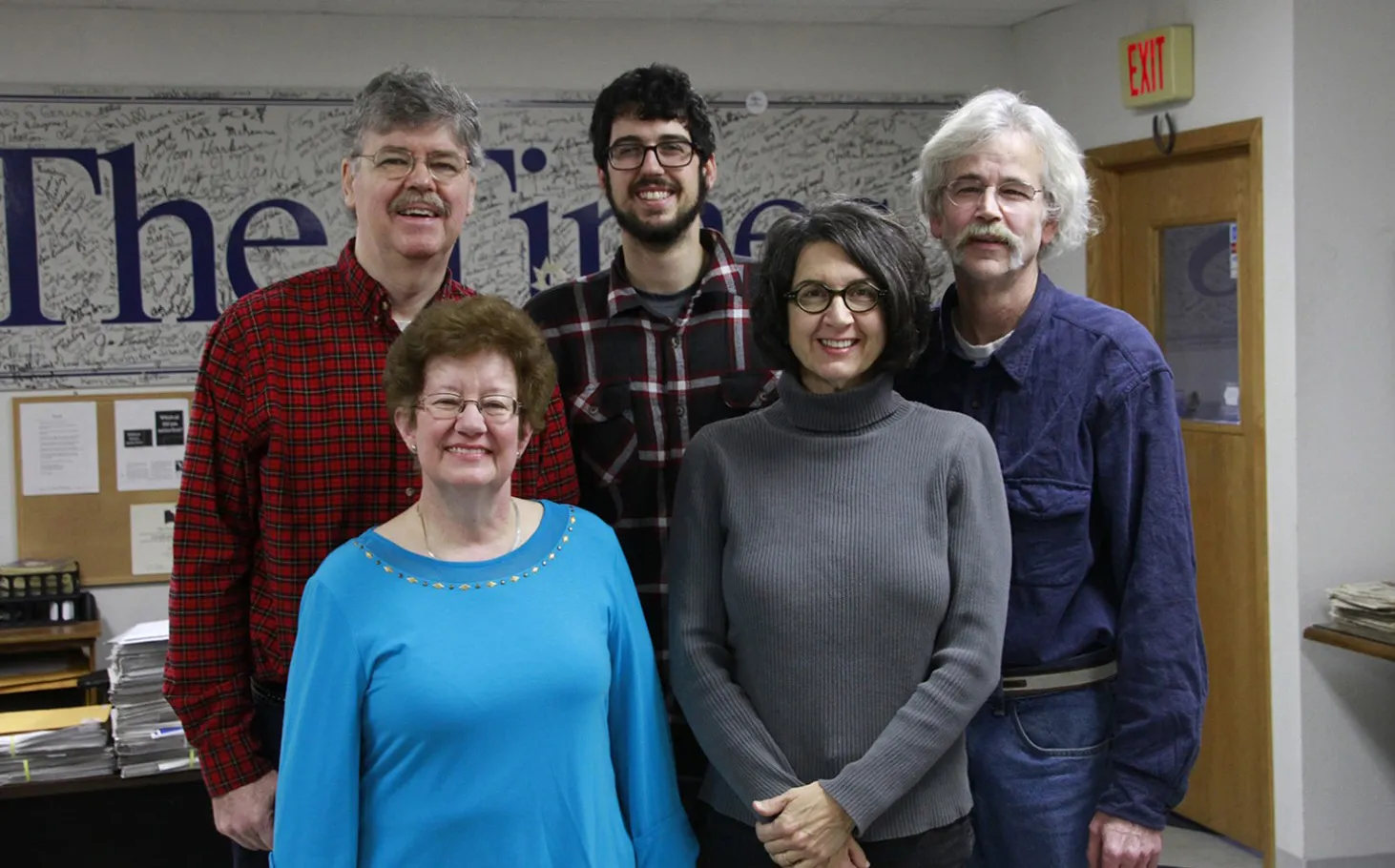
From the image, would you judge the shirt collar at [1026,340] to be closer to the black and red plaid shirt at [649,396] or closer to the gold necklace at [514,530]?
the black and red plaid shirt at [649,396]

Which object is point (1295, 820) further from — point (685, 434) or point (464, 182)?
point (464, 182)

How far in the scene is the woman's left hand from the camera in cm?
166

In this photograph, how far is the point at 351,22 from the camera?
15.0ft

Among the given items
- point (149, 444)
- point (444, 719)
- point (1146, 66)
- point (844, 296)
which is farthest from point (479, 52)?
point (444, 719)

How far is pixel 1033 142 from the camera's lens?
195 centimetres

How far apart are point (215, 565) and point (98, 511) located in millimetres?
2842

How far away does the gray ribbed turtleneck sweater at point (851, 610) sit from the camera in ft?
5.57

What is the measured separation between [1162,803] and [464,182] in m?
1.30

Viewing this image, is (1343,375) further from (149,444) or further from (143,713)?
(149,444)

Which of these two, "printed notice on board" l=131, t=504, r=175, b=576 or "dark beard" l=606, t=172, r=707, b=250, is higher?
"dark beard" l=606, t=172, r=707, b=250


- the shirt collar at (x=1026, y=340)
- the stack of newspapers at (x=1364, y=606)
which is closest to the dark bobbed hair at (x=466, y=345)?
the shirt collar at (x=1026, y=340)

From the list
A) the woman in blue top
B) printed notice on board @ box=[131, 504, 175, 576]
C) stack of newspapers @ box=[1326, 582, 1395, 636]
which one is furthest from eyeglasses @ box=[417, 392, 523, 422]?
printed notice on board @ box=[131, 504, 175, 576]

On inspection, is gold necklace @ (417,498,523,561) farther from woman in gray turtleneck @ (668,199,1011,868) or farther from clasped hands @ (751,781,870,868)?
clasped hands @ (751,781,870,868)

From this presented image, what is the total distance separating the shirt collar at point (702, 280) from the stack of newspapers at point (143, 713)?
1636 mm
